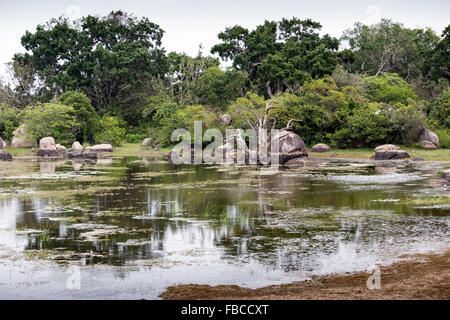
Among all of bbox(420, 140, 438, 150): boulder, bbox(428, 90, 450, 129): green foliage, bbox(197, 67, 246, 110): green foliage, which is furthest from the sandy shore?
bbox(197, 67, 246, 110): green foliage

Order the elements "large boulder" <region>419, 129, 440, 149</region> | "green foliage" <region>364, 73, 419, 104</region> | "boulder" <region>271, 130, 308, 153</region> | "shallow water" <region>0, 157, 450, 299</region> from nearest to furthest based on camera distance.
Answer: "shallow water" <region>0, 157, 450, 299</region> < "boulder" <region>271, 130, 308, 153</region> < "large boulder" <region>419, 129, 440, 149</region> < "green foliage" <region>364, 73, 419, 104</region>

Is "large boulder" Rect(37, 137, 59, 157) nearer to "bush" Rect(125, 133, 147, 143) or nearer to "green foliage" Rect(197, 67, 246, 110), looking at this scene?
"bush" Rect(125, 133, 147, 143)

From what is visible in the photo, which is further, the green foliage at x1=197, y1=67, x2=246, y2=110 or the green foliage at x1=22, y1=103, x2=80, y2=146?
the green foliage at x1=197, y1=67, x2=246, y2=110

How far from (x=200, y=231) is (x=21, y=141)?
36454 mm

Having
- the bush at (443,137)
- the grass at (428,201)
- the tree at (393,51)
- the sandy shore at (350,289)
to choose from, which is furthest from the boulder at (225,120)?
the sandy shore at (350,289)

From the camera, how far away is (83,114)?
44625mm

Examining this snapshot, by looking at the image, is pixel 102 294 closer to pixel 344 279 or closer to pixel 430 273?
pixel 344 279

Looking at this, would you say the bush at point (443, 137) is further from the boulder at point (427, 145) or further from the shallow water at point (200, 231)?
the shallow water at point (200, 231)

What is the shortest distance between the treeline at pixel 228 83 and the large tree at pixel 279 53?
10 cm

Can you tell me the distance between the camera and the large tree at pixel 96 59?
51.3 metres

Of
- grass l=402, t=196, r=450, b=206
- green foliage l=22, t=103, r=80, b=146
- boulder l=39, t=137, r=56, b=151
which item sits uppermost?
green foliage l=22, t=103, r=80, b=146

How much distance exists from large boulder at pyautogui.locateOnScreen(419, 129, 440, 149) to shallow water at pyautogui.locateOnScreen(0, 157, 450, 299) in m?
→ 14.6

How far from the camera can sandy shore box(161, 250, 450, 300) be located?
5973mm

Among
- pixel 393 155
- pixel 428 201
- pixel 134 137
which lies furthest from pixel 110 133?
pixel 428 201
